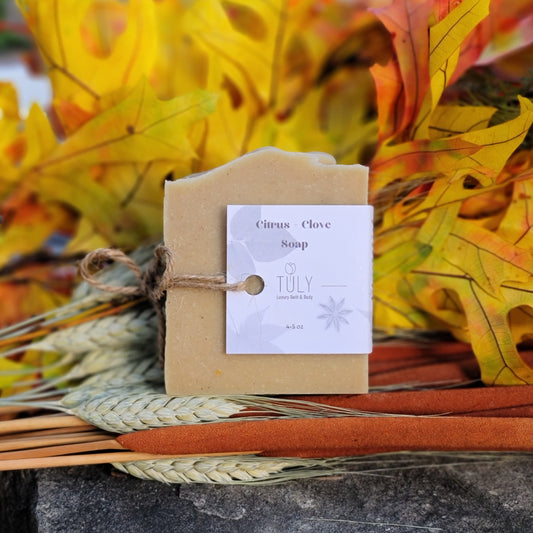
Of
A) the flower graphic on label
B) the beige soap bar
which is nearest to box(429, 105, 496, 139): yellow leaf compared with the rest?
the beige soap bar

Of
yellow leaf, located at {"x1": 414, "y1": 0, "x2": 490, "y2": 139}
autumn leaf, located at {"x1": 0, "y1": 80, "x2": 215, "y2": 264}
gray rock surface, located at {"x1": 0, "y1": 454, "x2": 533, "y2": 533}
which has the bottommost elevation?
gray rock surface, located at {"x1": 0, "y1": 454, "x2": 533, "y2": 533}

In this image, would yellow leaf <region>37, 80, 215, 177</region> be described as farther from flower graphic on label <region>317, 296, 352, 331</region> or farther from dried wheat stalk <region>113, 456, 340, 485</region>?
dried wheat stalk <region>113, 456, 340, 485</region>

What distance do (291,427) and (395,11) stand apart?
50cm

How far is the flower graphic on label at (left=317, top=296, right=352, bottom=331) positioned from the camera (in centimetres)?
70

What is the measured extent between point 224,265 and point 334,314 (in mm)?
139

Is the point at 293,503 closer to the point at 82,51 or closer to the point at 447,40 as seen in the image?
the point at 447,40

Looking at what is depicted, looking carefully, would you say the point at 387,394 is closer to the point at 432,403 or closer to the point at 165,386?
the point at 432,403

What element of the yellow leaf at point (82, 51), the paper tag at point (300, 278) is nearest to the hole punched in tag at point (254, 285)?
the paper tag at point (300, 278)

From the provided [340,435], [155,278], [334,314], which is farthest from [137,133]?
[340,435]

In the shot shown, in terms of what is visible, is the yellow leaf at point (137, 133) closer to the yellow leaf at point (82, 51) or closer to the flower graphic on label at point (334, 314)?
A: the yellow leaf at point (82, 51)

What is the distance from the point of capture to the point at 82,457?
669mm

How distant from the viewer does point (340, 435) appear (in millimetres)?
675

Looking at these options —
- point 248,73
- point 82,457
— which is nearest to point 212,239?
point 82,457

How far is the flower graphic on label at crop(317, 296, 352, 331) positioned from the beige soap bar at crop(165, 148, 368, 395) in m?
0.04
